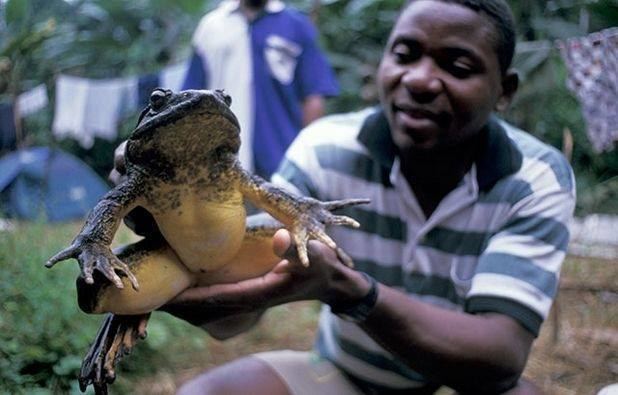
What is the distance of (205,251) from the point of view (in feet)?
5.63

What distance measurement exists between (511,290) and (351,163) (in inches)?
24.3

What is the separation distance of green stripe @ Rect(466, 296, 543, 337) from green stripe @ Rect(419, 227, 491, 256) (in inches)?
9.0

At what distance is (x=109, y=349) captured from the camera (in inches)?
65.9

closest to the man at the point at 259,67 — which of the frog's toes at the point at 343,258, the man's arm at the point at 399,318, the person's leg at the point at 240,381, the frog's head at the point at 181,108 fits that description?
the person's leg at the point at 240,381

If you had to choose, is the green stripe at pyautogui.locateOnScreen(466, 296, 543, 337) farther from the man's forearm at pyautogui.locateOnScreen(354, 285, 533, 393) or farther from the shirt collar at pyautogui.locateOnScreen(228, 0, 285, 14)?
the shirt collar at pyautogui.locateOnScreen(228, 0, 285, 14)

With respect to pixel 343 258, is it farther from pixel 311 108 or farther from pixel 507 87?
pixel 311 108

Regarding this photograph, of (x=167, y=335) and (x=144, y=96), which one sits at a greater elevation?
(x=167, y=335)

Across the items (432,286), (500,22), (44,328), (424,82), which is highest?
(500,22)

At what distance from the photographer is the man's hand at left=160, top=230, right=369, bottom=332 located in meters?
1.66

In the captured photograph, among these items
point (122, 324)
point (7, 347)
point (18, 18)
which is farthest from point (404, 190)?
point (18, 18)

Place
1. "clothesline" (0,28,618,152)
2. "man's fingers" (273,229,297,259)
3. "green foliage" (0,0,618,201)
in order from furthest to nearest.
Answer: "green foliage" (0,0,618,201), "clothesline" (0,28,618,152), "man's fingers" (273,229,297,259)

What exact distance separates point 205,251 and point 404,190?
0.74 metres

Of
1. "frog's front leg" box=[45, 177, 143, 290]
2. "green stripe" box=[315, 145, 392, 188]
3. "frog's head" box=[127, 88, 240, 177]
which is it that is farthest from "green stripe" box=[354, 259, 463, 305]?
"frog's front leg" box=[45, 177, 143, 290]

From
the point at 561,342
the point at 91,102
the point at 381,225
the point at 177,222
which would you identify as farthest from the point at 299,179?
the point at 91,102
